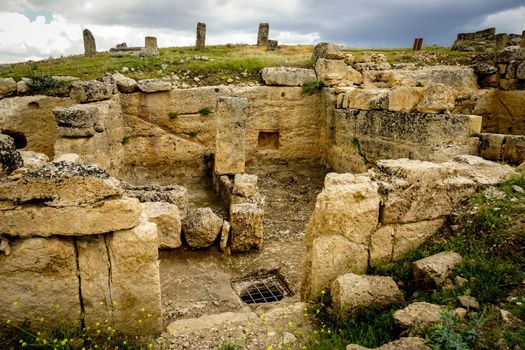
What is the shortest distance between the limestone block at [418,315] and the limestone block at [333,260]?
32.4 inches

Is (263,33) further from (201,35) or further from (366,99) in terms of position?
(366,99)

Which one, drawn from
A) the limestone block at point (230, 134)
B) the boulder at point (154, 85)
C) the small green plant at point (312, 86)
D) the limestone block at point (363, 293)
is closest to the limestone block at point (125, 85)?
the boulder at point (154, 85)

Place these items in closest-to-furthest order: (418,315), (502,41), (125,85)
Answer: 1. (418,315)
2. (125,85)
3. (502,41)

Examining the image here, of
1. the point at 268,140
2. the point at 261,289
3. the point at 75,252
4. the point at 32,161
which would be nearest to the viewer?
the point at 75,252

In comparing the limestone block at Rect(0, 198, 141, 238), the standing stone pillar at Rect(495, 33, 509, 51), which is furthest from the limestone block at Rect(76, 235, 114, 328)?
the standing stone pillar at Rect(495, 33, 509, 51)

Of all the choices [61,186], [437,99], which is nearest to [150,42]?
[437,99]

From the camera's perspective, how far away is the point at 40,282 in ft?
9.26

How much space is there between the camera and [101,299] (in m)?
2.95

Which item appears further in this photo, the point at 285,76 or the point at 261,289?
the point at 285,76

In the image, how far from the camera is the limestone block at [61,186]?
270 centimetres

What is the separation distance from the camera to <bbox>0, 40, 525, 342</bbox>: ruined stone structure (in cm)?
281

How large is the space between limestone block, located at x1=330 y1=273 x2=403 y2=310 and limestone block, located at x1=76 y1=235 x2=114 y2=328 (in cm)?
188

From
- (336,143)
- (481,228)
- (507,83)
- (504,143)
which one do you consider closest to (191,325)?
(481,228)

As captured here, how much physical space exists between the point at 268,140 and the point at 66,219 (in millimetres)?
8122
